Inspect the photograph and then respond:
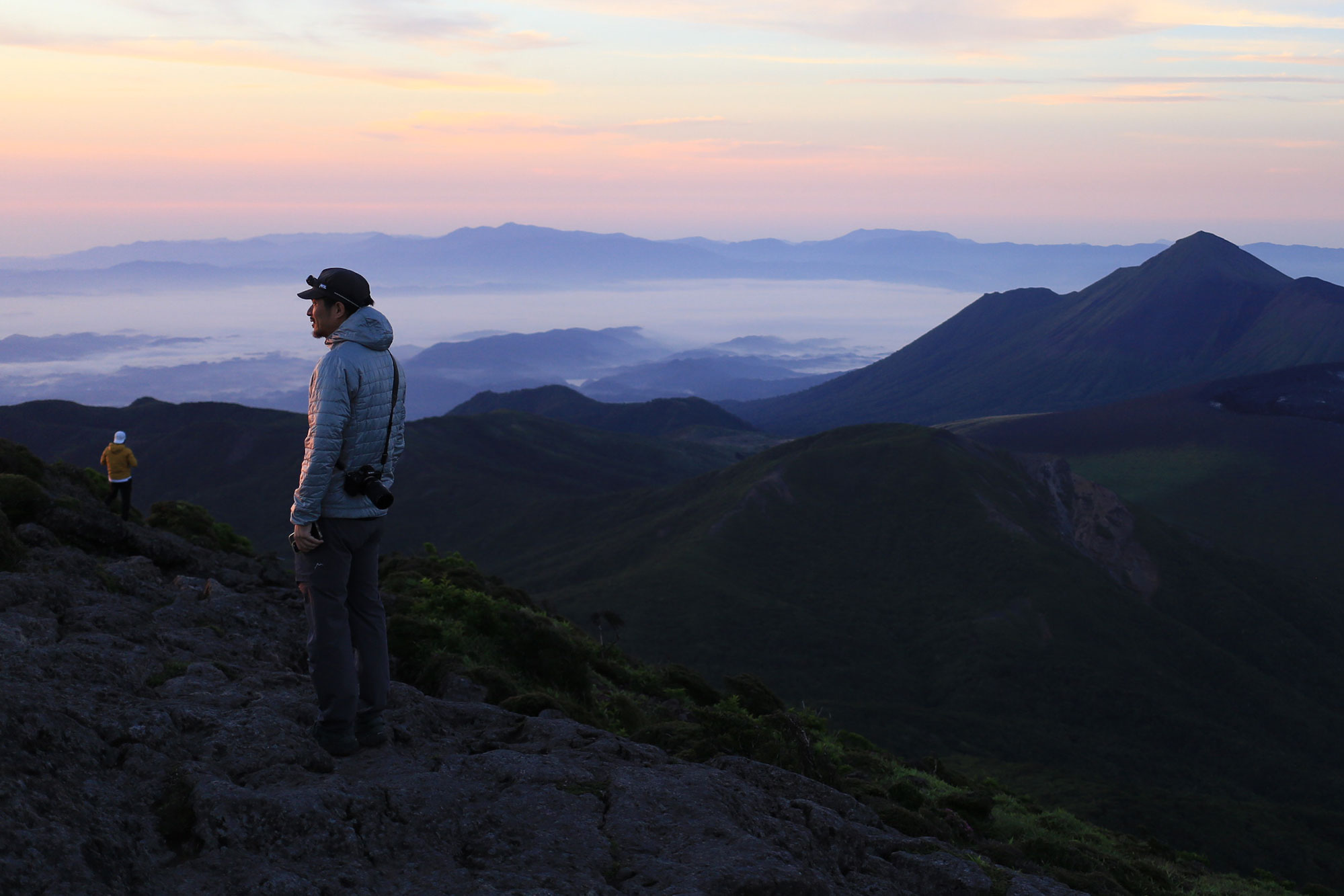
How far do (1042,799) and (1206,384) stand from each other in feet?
574

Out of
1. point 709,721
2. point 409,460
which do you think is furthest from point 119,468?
point 409,460

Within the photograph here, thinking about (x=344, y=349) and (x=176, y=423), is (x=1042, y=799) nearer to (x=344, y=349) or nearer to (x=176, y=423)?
(x=344, y=349)

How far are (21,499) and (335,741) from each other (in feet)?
30.5

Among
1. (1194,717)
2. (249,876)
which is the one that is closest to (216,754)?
(249,876)

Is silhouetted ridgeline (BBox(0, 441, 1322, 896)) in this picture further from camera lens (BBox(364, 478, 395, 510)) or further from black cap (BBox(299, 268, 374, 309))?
black cap (BBox(299, 268, 374, 309))

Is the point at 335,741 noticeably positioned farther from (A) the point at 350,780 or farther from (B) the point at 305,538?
(B) the point at 305,538

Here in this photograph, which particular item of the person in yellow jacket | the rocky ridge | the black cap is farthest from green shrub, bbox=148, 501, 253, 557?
the black cap

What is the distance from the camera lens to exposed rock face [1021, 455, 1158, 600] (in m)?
101

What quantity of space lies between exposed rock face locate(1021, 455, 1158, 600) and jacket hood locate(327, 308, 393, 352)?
10422cm

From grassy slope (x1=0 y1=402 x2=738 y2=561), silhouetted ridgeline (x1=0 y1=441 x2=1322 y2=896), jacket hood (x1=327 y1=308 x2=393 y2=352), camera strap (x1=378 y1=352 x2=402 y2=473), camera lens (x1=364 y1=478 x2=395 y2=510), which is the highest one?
jacket hood (x1=327 y1=308 x2=393 y2=352)

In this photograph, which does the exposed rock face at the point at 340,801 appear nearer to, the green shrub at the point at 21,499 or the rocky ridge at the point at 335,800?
the rocky ridge at the point at 335,800

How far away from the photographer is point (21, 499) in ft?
45.2

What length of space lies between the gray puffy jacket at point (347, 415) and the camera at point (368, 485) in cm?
5

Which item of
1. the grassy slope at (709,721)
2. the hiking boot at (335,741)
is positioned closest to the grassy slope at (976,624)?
the grassy slope at (709,721)
